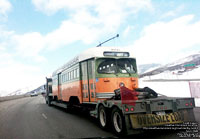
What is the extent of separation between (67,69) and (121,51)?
15.3 ft

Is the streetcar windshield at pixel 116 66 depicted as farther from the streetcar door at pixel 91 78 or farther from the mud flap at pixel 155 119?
the mud flap at pixel 155 119

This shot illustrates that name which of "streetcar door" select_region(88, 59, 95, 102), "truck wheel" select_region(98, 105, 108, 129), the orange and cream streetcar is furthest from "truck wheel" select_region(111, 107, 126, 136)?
"streetcar door" select_region(88, 59, 95, 102)

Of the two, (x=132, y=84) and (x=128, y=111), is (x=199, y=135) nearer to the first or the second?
(x=128, y=111)

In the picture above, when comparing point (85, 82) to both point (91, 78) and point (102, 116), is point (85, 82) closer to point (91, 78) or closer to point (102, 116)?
point (91, 78)

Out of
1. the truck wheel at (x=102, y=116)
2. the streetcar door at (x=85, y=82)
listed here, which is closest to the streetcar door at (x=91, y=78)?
the streetcar door at (x=85, y=82)

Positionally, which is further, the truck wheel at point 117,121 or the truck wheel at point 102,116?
the truck wheel at point 102,116

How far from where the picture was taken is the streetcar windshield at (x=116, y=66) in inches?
314

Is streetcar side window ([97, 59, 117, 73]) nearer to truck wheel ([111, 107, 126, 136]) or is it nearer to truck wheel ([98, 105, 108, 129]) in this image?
truck wheel ([98, 105, 108, 129])

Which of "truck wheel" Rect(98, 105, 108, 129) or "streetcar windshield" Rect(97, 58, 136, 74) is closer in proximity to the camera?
"truck wheel" Rect(98, 105, 108, 129)

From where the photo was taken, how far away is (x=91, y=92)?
26.7ft

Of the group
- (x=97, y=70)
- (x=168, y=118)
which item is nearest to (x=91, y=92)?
(x=97, y=70)

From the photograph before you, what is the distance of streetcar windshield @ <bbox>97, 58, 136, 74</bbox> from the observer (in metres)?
7.98

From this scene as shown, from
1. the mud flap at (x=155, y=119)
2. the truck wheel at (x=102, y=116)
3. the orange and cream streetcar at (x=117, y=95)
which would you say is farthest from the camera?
the truck wheel at (x=102, y=116)

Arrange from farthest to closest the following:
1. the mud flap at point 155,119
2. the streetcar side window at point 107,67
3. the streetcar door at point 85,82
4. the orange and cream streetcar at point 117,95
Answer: the streetcar door at point 85,82
the streetcar side window at point 107,67
the orange and cream streetcar at point 117,95
the mud flap at point 155,119
